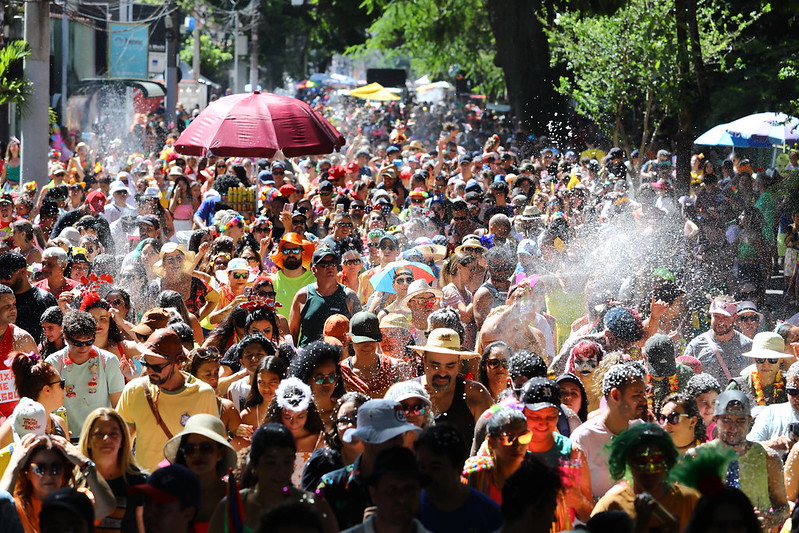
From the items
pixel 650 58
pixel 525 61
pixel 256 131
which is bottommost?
pixel 256 131

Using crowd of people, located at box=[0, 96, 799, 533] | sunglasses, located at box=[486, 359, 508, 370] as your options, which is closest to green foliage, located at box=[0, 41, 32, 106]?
crowd of people, located at box=[0, 96, 799, 533]

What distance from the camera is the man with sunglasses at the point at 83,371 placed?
7293 millimetres

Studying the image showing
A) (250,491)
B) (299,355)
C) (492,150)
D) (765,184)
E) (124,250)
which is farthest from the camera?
(492,150)

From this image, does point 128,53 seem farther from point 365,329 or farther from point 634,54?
point 365,329

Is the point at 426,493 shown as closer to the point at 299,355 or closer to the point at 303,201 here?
the point at 299,355

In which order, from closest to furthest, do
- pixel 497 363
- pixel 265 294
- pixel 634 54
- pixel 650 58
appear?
pixel 497 363 < pixel 265 294 < pixel 650 58 < pixel 634 54

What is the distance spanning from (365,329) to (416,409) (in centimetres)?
154

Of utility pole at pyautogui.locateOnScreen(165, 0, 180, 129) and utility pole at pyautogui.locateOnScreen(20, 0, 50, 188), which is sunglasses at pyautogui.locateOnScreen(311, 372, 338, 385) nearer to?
utility pole at pyautogui.locateOnScreen(20, 0, 50, 188)

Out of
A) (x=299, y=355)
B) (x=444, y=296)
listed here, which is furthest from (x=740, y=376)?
(x=299, y=355)

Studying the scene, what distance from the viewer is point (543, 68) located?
3269cm

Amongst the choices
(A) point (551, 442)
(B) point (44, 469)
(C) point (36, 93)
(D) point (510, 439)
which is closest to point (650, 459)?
(D) point (510, 439)

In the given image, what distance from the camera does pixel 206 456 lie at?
5363mm

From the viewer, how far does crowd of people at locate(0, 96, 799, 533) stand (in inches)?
195

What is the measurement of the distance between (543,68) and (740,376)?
82.1ft
